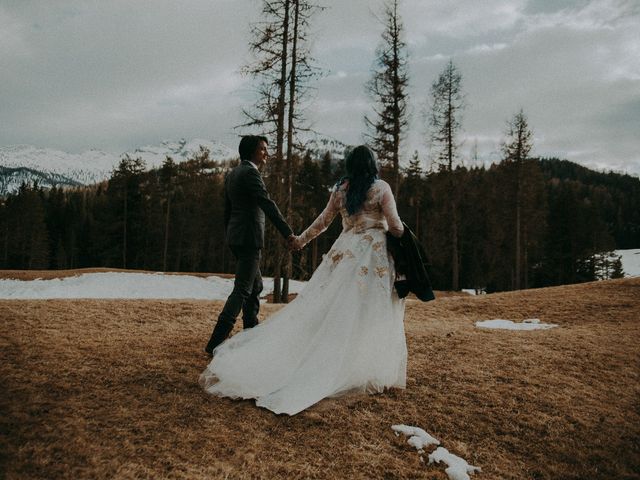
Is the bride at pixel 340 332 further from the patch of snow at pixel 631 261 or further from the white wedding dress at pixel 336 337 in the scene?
the patch of snow at pixel 631 261

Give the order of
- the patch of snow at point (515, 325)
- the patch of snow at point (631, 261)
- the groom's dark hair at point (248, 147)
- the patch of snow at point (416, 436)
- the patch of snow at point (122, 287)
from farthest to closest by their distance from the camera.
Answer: the patch of snow at point (631, 261) → the patch of snow at point (122, 287) → the patch of snow at point (515, 325) → the groom's dark hair at point (248, 147) → the patch of snow at point (416, 436)

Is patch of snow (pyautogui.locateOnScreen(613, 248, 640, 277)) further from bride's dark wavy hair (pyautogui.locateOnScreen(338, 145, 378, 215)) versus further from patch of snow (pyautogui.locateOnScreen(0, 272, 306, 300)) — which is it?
bride's dark wavy hair (pyautogui.locateOnScreen(338, 145, 378, 215))

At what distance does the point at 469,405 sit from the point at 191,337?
12.5 ft

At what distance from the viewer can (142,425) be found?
2943mm

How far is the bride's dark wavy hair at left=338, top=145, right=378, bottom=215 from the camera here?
4.06 m

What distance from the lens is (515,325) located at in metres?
8.16

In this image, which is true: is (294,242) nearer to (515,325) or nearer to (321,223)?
(321,223)

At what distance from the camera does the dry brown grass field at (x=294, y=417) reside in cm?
259

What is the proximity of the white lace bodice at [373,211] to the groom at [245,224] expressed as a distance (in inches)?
26.8

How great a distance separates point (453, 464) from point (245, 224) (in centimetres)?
324

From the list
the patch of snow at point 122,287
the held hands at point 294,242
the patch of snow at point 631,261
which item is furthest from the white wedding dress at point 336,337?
the patch of snow at point 631,261

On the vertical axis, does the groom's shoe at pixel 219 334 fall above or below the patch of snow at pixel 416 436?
above

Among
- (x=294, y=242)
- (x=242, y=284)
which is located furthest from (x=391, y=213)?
(x=242, y=284)

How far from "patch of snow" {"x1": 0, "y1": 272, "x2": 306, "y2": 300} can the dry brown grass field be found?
559 inches
